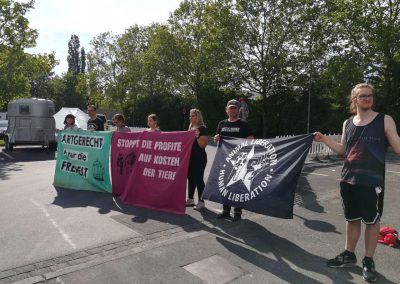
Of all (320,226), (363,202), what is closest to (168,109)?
(320,226)

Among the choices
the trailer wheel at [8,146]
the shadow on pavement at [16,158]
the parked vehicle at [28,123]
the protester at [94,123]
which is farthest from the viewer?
the trailer wheel at [8,146]

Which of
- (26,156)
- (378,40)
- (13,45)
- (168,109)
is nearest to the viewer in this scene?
(26,156)

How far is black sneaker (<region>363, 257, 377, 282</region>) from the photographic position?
150 inches

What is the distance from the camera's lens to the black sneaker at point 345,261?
4172mm

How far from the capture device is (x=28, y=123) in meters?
17.6

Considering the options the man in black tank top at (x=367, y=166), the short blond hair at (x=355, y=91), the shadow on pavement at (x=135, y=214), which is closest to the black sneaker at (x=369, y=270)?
the man in black tank top at (x=367, y=166)

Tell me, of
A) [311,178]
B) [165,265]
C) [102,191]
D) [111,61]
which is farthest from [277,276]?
[111,61]

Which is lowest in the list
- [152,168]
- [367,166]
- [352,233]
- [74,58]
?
[352,233]

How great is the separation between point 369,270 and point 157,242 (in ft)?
8.47

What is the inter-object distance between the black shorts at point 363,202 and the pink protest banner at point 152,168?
9.16 ft

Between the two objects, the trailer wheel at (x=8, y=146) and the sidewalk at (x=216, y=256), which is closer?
the sidewalk at (x=216, y=256)

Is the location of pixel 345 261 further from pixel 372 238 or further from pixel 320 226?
pixel 320 226

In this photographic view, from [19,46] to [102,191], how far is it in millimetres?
23220

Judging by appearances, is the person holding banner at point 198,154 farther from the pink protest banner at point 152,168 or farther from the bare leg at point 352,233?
the bare leg at point 352,233
